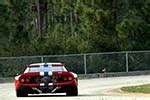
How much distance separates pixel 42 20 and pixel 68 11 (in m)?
3.02

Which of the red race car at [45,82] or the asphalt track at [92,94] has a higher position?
the red race car at [45,82]

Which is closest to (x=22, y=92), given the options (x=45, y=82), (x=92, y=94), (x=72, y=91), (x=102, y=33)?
(x=45, y=82)

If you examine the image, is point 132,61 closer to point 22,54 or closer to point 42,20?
point 22,54

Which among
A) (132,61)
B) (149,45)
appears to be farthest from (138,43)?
(132,61)

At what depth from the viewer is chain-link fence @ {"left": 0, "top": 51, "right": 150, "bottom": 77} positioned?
4519 centimetres

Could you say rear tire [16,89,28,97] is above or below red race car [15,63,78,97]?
below

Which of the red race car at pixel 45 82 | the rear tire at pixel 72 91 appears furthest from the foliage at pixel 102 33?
the red race car at pixel 45 82

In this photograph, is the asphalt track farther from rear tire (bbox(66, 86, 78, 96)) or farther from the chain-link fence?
the chain-link fence

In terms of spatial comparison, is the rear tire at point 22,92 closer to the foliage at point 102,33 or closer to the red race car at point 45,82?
the red race car at point 45,82

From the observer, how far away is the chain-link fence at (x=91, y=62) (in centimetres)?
4519

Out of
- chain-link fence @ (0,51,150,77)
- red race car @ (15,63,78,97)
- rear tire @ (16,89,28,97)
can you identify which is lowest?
chain-link fence @ (0,51,150,77)

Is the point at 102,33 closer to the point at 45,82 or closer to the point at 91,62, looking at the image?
the point at 91,62

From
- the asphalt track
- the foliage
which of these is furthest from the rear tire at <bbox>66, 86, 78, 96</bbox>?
the foliage

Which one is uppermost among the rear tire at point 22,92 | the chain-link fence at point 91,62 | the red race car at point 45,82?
the red race car at point 45,82
